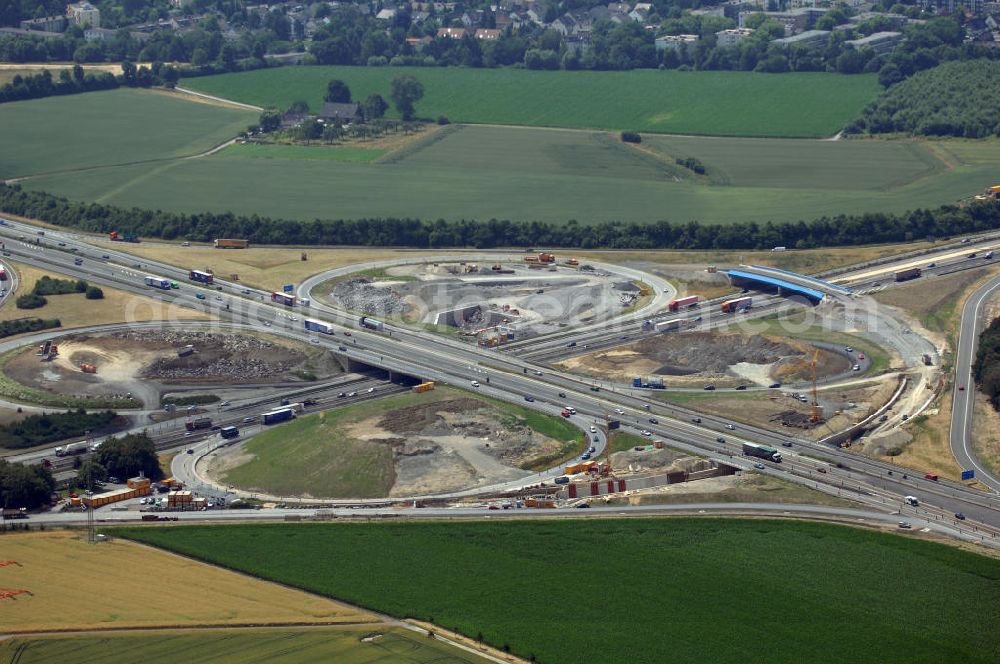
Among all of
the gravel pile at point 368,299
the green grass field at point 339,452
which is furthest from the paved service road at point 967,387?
the gravel pile at point 368,299

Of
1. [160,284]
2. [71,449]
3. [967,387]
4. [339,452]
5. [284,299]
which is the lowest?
[71,449]

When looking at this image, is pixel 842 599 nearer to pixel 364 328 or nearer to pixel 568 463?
pixel 568 463

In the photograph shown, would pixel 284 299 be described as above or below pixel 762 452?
above

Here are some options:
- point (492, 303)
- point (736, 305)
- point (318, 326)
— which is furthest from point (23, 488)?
point (736, 305)

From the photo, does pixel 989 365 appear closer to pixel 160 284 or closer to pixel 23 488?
pixel 23 488

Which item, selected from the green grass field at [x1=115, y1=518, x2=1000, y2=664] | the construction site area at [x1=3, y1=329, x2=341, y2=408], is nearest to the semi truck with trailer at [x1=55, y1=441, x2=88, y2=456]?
the construction site area at [x1=3, y1=329, x2=341, y2=408]

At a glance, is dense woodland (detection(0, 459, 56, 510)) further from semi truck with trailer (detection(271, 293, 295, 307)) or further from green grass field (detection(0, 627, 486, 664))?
semi truck with trailer (detection(271, 293, 295, 307))

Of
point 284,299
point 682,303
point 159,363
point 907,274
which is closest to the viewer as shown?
point 159,363
